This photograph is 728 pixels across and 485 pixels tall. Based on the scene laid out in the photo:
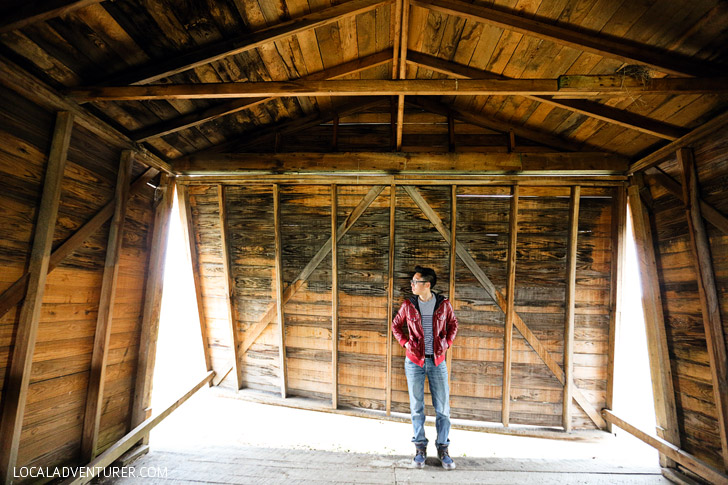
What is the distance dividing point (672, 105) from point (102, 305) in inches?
193

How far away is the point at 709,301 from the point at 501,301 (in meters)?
1.59

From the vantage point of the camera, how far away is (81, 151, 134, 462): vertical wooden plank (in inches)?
97.0

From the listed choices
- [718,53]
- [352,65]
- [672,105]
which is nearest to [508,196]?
[672,105]

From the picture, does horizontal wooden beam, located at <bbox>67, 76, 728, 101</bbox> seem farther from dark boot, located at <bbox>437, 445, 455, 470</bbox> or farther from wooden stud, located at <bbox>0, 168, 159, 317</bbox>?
dark boot, located at <bbox>437, 445, 455, 470</bbox>

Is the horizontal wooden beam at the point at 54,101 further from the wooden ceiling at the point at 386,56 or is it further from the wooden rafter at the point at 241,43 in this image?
the wooden rafter at the point at 241,43

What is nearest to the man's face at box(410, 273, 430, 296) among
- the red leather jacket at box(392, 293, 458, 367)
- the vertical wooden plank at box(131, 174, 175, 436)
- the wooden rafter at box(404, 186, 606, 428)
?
the red leather jacket at box(392, 293, 458, 367)

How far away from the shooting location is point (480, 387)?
3.56 m

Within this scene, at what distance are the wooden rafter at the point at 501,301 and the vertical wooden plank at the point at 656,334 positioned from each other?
2.23 feet

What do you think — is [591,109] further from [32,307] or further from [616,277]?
[32,307]

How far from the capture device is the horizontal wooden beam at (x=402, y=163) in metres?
3.21

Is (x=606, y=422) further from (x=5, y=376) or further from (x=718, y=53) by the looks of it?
(x=5, y=376)

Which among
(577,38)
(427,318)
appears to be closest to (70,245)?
(427,318)

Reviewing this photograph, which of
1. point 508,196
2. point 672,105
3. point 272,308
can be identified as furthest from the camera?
point 272,308

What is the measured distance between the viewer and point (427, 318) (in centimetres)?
293
